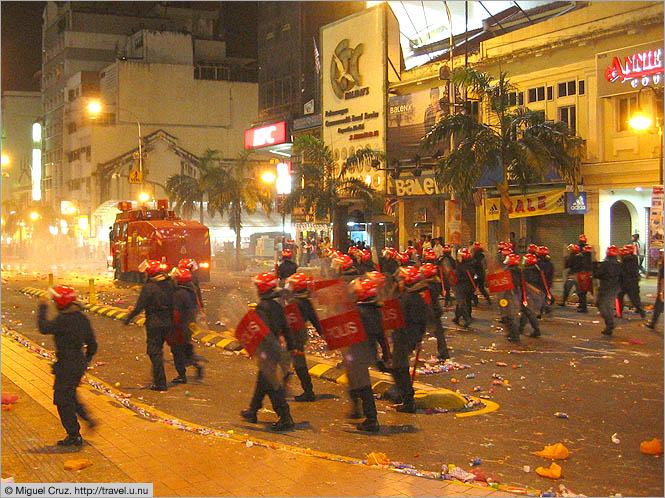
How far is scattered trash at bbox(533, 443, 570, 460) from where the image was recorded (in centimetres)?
734

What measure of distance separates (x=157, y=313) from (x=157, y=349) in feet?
1.70

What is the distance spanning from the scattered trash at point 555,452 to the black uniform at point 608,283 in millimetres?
7763

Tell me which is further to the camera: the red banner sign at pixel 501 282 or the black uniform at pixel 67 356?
the red banner sign at pixel 501 282

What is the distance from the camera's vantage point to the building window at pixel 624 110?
86.5 feet

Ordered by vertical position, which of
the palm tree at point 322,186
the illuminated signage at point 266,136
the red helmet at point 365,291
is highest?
the illuminated signage at point 266,136

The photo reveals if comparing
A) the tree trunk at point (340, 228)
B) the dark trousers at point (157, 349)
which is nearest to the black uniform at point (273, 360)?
the dark trousers at point (157, 349)

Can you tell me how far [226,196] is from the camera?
43281mm

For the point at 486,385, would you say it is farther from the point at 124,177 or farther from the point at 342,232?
the point at 124,177

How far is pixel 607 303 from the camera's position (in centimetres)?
1469

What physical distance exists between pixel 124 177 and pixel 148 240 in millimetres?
39983

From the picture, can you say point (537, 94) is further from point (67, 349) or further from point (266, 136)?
point (67, 349)

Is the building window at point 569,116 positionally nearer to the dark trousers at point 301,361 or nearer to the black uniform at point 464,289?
the black uniform at point 464,289

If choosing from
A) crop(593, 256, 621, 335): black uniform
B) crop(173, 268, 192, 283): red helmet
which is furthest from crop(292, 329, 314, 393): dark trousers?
crop(593, 256, 621, 335): black uniform

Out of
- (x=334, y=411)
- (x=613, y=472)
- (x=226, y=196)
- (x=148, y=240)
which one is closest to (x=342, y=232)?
(x=226, y=196)
